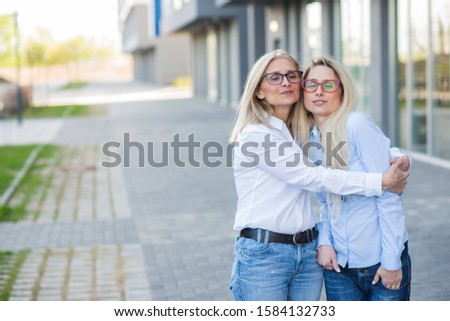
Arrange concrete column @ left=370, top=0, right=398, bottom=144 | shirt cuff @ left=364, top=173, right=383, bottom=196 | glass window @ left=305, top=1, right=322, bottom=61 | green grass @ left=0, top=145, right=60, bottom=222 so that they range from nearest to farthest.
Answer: shirt cuff @ left=364, top=173, right=383, bottom=196
green grass @ left=0, top=145, right=60, bottom=222
concrete column @ left=370, top=0, right=398, bottom=144
glass window @ left=305, top=1, right=322, bottom=61

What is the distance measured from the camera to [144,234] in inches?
339

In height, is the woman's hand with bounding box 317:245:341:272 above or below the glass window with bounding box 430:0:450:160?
below

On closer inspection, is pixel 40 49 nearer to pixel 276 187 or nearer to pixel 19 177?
pixel 19 177

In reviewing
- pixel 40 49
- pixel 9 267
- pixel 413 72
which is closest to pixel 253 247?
pixel 9 267

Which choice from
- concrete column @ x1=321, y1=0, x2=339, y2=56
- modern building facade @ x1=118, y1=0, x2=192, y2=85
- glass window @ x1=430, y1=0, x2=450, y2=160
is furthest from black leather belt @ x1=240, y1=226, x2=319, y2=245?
modern building facade @ x1=118, y1=0, x2=192, y2=85

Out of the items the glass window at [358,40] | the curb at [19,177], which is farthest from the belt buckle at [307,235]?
the glass window at [358,40]

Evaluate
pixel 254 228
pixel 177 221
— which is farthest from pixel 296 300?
pixel 177 221

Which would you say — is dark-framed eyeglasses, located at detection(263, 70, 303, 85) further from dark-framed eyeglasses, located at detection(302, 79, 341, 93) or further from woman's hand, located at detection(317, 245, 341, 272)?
woman's hand, located at detection(317, 245, 341, 272)

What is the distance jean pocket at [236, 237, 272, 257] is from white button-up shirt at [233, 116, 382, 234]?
0.07m

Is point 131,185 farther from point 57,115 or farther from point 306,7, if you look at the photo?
point 57,115

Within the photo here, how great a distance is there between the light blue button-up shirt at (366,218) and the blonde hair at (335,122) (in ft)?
0.08

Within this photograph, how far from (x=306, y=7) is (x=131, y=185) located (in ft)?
35.3

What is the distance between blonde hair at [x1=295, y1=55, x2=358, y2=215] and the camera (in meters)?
3.33

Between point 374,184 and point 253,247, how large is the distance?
0.58 meters
